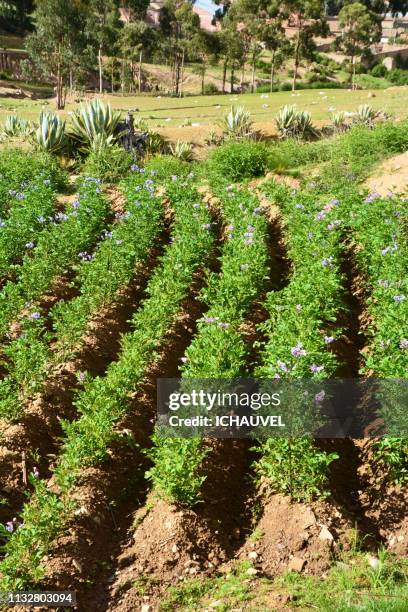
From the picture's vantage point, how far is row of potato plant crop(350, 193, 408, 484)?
4.76 meters

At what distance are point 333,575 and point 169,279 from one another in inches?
162

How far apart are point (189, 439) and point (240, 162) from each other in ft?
28.5

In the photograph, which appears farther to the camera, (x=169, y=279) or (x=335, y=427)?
(x=169, y=279)

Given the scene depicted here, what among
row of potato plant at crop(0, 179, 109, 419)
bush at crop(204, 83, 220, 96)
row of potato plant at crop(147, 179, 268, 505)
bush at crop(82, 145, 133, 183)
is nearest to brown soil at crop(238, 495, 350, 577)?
row of potato plant at crop(147, 179, 268, 505)

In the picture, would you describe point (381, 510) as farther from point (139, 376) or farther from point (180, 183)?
point (180, 183)

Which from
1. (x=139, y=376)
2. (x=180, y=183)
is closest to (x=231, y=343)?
(x=139, y=376)

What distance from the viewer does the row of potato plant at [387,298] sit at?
187 inches

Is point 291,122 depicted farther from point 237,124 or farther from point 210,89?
point 210,89

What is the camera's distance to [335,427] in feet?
17.9

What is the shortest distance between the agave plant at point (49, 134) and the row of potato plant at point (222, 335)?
6003 mm

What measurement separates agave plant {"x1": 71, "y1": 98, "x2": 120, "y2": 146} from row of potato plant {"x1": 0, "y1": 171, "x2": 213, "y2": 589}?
7.11 m

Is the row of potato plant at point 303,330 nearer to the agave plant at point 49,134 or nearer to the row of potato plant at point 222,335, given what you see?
the row of potato plant at point 222,335

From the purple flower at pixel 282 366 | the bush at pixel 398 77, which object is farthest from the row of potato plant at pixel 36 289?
the bush at pixel 398 77

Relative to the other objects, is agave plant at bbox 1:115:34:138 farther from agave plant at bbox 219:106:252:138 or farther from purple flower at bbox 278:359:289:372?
purple flower at bbox 278:359:289:372
